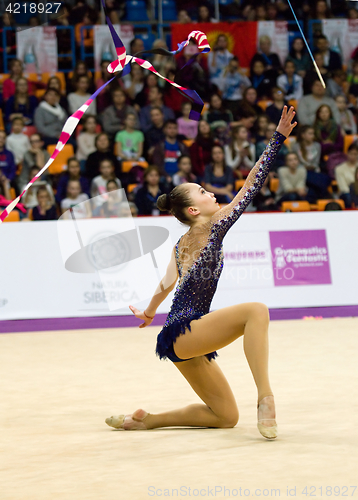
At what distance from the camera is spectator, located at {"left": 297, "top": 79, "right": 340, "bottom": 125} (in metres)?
9.95

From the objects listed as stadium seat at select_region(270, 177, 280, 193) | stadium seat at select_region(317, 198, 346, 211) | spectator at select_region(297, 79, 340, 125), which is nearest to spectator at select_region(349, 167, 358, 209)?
stadium seat at select_region(317, 198, 346, 211)

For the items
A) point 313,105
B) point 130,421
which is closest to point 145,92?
point 313,105

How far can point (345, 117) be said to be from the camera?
403 inches

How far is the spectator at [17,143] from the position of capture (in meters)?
9.00

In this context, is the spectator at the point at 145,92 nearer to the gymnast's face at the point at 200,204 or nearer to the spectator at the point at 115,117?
the spectator at the point at 115,117

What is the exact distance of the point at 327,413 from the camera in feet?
11.6

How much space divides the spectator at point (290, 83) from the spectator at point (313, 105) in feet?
1.39

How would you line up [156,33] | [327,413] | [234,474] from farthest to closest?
[156,33], [327,413], [234,474]

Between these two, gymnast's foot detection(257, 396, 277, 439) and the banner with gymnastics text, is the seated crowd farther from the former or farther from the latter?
gymnast's foot detection(257, 396, 277, 439)

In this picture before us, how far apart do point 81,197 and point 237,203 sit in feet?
16.7

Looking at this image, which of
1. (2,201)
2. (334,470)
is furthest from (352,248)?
(334,470)

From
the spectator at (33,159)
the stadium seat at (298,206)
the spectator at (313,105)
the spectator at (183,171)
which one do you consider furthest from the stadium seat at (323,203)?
the spectator at (33,159)

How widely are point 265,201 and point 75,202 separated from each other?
241cm

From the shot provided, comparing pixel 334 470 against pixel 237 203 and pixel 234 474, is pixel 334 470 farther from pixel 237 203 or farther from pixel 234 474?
pixel 237 203
